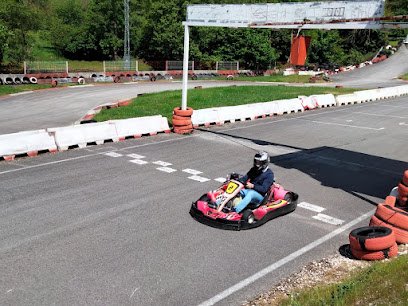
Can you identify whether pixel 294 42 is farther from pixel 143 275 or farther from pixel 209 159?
pixel 143 275

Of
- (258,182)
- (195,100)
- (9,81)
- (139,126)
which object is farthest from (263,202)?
(9,81)

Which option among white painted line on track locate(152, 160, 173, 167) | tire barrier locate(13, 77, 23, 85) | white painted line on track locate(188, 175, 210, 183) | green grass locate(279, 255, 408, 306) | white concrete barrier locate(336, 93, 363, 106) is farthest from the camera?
tire barrier locate(13, 77, 23, 85)

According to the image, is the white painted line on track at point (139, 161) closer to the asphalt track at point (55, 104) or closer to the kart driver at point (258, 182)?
the kart driver at point (258, 182)

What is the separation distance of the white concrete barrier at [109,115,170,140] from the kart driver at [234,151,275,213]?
774 cm

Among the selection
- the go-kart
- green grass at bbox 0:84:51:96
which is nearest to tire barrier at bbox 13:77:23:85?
green grass at bbox 0:84:51:96

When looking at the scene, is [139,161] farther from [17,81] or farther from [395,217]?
[17,81]

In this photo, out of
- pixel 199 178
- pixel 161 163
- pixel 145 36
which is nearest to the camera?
pixel 199 178

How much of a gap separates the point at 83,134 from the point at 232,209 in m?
7.63

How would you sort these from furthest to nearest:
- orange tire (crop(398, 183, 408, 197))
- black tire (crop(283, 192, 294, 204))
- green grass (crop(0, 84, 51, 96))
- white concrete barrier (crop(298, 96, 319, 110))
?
green grass (crop(0, 84, 51, 96)), white concrete barrier (crop(298, 96, 319, 110)), black tire (crop(283, 192, 294, 204)), orange tire (crop(398, 183, 408, 197))

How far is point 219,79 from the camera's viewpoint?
1845 inches

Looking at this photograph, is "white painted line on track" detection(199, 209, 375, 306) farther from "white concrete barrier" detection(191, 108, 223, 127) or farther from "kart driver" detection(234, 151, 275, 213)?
"white concrete barrier" detection(191, 108, 223, 127)

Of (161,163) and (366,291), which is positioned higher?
(366,291)

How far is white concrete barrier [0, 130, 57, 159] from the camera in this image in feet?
42.0

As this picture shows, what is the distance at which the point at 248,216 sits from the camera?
27.4ft
